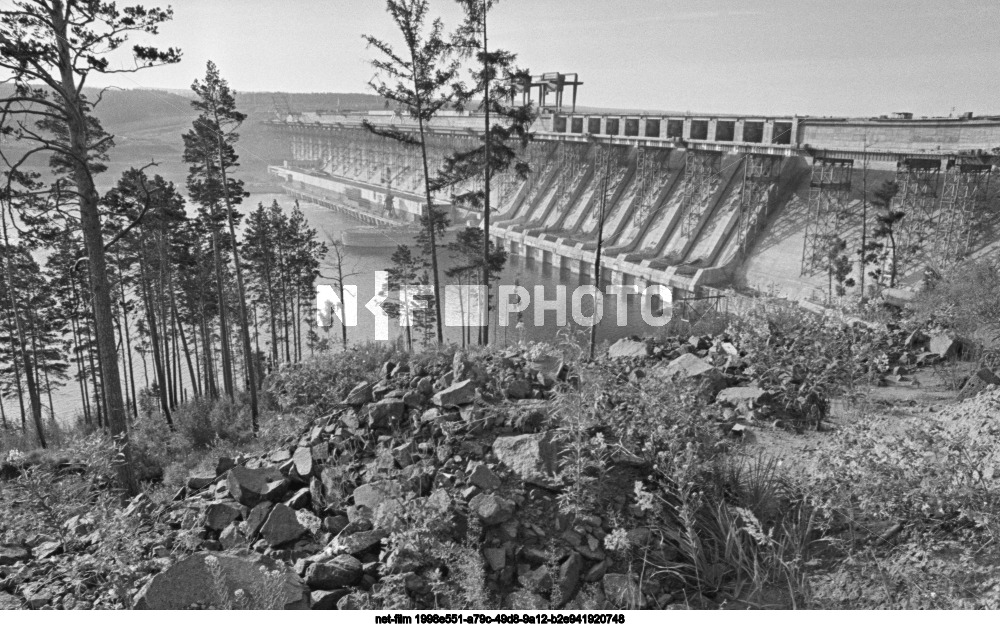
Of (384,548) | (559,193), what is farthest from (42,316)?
(559,193)

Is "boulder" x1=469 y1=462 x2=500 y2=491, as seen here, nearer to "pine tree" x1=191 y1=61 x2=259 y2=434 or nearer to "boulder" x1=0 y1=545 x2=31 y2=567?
"boulder" x1=0 y1=545 x2=31 y2=567

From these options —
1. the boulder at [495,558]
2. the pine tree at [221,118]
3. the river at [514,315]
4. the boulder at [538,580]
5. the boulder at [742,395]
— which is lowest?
the river at [514,315]

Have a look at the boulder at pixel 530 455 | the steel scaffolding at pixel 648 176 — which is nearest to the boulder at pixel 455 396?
the boulder at pixel 530 455

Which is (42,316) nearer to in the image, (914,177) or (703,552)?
(703,552)

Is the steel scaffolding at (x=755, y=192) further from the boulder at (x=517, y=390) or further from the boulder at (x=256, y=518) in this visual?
the boulder at (x=256, y=518)

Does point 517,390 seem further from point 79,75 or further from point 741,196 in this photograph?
point 741,196

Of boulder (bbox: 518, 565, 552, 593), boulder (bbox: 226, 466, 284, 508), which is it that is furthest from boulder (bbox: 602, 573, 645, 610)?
boulder (bbox: 226, 466, 284, 508)

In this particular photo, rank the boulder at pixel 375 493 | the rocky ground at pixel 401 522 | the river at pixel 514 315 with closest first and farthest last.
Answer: the rocky ground at pixel 401 522 < the boulder at pixel 375 493 < the river at pixel 514 315
